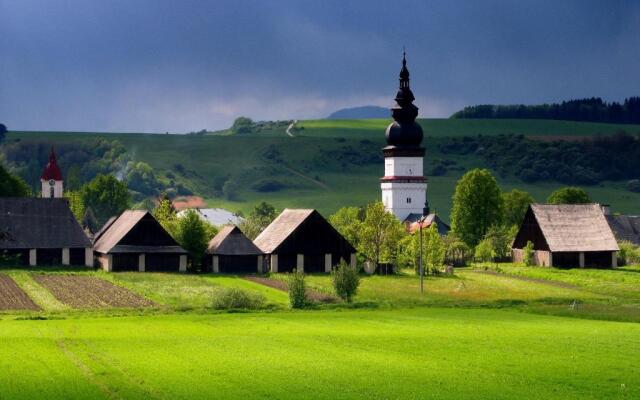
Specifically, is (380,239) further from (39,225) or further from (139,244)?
(39,225)

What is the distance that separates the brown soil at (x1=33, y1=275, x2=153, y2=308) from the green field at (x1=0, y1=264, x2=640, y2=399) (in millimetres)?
1030

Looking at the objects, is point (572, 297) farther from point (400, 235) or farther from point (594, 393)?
point (594, 393)

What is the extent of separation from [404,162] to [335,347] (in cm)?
9435

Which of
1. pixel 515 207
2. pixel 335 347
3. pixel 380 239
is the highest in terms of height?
pixel 515 207

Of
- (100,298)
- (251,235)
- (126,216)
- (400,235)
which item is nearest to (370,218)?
(400,235)

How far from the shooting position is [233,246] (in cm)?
9094

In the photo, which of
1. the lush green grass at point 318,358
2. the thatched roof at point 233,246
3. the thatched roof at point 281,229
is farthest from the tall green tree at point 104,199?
the lush green grass at point 318,358

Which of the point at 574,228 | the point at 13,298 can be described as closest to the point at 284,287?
the point at 13,298

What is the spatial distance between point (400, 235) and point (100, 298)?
1398 inches

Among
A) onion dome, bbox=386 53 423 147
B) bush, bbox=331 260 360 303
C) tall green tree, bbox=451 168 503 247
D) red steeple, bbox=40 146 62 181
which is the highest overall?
onion dome, bbox=386 53 423 147

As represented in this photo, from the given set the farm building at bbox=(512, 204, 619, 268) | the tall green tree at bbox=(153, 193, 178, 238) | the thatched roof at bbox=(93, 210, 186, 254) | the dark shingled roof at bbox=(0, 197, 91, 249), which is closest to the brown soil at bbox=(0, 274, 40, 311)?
the thatched roof at bbox=(93, 210, 186, 254)

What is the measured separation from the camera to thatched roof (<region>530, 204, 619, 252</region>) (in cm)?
9862

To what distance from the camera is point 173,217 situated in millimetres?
110375

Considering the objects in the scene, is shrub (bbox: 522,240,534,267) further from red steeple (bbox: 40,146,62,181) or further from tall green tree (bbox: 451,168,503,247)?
red steeple (bbox: 40,146,62,181)
